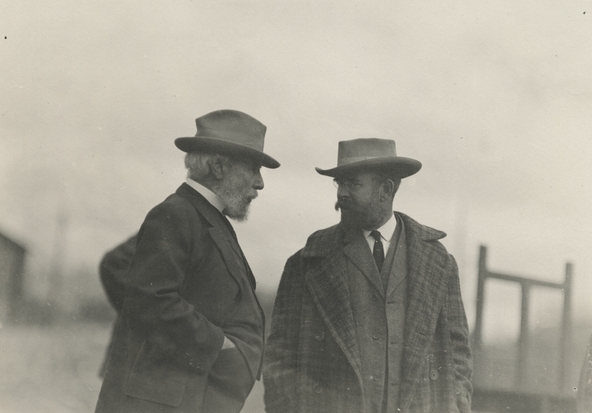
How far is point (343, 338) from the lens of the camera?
9.72 feet

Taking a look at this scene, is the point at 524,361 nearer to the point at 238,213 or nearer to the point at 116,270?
the point at 238,213

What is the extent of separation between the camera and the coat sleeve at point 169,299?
103 inches

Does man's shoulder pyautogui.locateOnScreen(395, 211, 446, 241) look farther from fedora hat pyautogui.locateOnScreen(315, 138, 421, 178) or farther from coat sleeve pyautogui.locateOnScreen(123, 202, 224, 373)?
coat sleeve pyautogui.locateOnScreen(123, 202, 224, 373)

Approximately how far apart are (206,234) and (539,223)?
203 centimetres

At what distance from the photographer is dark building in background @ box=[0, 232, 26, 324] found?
10.8 ft

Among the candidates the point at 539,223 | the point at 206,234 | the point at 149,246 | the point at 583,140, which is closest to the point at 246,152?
the point at 206,234

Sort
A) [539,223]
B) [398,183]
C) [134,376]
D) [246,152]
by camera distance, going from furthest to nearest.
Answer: [539,223]
[398,183]
[246,152]
[134,376]

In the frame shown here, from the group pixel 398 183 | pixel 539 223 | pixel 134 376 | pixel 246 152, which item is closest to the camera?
pixel 134 376

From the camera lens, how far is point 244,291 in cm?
281

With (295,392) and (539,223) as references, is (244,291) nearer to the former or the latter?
(295,392)

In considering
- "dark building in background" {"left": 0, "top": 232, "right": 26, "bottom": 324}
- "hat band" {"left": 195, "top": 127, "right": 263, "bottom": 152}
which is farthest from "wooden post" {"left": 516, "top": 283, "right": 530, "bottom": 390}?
"dark building in background" {"left": 0, "top": 232, "right": 26, "bottom": 324}

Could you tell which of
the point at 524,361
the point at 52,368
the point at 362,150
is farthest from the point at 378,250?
the point at 52,368

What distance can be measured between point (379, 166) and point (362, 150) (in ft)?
0.50

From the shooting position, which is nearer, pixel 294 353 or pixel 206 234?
pixel 206 234
